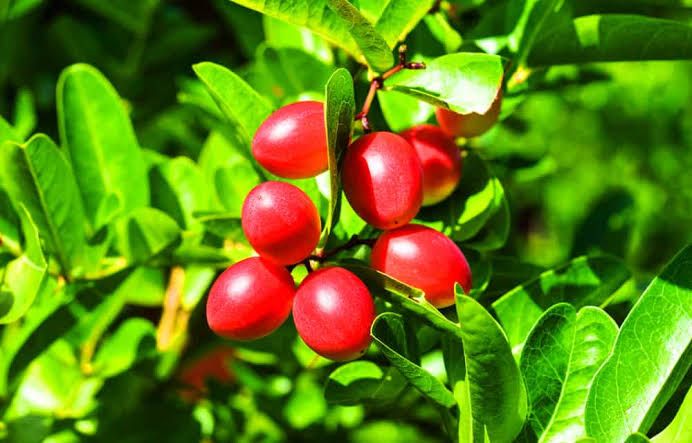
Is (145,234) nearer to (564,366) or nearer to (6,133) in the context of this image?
(6,133)

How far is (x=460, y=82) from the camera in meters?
0.77

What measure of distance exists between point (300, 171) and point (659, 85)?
84.7 inches

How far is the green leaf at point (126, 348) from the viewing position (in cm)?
119

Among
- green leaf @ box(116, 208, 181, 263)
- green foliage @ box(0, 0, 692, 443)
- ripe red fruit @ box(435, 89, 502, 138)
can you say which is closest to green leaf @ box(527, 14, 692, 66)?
green foliage @ box(0, 0, 692, 443)

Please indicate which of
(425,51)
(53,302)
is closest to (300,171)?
(425,51)

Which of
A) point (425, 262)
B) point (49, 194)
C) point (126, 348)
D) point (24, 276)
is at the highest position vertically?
point (425, 262)

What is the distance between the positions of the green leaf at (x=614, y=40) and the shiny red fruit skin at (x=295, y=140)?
321mm

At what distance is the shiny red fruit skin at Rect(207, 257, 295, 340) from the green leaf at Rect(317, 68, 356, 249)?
0.07 meters

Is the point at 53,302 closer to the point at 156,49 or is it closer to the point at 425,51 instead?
the point at 425,51

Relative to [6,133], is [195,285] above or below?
below

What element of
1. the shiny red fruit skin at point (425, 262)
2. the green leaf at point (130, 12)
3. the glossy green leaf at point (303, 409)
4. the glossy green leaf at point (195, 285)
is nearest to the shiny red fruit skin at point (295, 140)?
the shiny red fruit skin at point (425, 262)

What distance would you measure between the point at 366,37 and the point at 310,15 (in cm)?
6

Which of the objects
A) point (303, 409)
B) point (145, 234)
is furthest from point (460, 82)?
point (303, 409)

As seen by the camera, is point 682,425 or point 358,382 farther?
point 358,382
